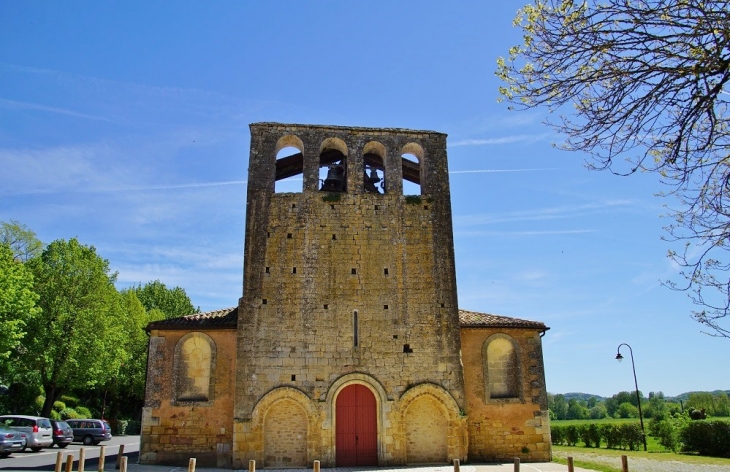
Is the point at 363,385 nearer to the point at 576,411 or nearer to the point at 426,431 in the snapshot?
the point at 426,431

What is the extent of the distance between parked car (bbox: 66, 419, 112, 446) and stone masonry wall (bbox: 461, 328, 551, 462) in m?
20.3

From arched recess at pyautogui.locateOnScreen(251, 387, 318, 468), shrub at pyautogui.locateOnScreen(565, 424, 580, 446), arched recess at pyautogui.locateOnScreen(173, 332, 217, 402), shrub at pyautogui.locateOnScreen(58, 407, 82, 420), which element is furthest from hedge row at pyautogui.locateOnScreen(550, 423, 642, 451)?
shrub at pyautogui.locateOnScreen(58, 407, 82, 420)

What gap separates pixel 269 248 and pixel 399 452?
7.79 metres

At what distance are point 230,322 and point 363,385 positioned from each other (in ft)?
15.9

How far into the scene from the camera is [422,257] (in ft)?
62.2

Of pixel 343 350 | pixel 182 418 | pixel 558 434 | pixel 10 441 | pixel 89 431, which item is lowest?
pixel 558 434

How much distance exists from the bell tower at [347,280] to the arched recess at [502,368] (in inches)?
50.7

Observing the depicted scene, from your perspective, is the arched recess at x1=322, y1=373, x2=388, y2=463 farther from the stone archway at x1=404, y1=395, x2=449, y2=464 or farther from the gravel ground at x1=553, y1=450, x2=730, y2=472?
the gravel ground at x1=553, y1=450, x2=730, y2=472

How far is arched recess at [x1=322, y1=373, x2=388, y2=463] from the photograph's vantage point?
1692cm

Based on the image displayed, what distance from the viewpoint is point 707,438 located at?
2378 centimetres

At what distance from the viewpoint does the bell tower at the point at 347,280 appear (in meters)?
17.4

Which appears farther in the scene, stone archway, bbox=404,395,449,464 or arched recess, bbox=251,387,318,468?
stone archway, bbox=404,395,449,464

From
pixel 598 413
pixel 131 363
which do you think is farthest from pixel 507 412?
pixel 598 413

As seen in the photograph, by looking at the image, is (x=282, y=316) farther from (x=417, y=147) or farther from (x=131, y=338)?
(x=131, y=338)
